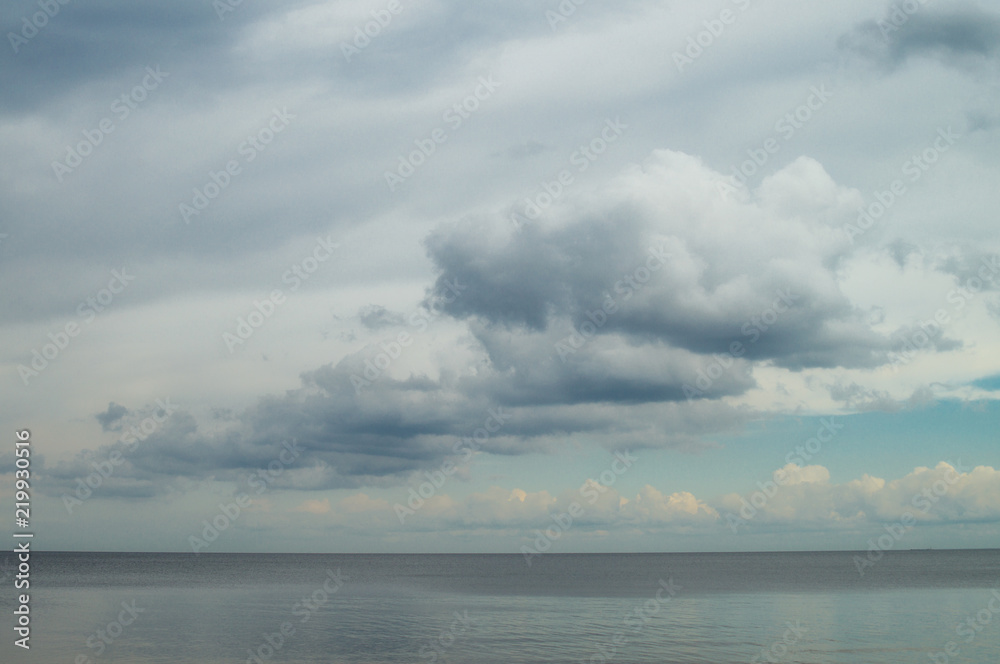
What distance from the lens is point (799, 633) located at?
5022 cm

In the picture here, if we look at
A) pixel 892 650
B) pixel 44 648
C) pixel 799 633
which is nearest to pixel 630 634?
pixel 799 633

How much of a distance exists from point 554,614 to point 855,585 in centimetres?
5759

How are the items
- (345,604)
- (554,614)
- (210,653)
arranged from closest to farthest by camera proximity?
(210,653) < (554,614) < (345,604)

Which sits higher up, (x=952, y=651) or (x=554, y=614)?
(x=554, y=614)

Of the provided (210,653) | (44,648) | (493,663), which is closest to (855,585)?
(493,663)

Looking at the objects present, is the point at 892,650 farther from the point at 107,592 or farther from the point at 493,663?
the point at 107,592

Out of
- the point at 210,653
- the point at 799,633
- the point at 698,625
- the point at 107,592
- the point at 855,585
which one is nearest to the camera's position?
the point at 210,653

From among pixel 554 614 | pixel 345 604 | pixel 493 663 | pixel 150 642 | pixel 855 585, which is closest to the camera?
pixel 493 663

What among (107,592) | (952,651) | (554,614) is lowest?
(952,651)

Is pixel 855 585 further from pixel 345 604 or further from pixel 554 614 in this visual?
pixel 345 604

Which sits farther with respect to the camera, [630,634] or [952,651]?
[630,634]

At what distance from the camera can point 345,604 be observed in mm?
72875

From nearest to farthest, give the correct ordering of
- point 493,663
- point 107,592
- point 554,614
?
1. point 493,663
2. point 554,614
3. point 107,592

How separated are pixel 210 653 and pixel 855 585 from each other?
87081 millimetres
